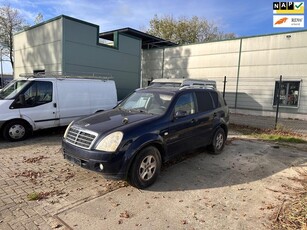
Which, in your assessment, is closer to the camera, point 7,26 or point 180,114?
point 180,114

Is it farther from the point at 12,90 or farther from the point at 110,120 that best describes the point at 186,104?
the point at 12,90

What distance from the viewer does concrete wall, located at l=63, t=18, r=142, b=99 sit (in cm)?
1359

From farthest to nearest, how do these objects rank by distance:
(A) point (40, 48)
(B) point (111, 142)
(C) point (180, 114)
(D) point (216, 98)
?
(A) point (40, 48)
(D) point (216, 98)
(C) point (180, 114)
(B) point (111, 142)

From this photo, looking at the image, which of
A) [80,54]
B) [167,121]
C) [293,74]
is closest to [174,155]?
[167,121]

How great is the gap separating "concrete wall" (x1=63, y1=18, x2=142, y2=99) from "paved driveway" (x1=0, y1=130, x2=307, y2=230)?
8755 millimetres

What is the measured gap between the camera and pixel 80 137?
434 centimetres

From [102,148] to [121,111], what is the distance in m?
1.54

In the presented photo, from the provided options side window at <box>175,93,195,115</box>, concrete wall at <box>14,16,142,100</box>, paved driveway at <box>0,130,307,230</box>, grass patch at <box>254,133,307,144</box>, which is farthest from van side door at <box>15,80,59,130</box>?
grass patch at <box>254,133,307,144</box>

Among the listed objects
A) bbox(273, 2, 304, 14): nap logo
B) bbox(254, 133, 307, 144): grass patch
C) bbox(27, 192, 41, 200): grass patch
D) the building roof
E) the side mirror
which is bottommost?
bbox(27, 192, 41, 200): grass patch

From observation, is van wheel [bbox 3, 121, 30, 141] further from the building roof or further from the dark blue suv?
the building roof

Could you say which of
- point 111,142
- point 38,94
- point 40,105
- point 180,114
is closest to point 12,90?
point 38,94

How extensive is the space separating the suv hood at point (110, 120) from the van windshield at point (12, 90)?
12.9 feet

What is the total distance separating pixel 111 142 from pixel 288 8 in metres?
17.6

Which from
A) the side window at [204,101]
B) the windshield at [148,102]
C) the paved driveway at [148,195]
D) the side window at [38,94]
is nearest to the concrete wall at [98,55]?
the side window at [38,94]
